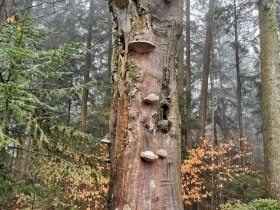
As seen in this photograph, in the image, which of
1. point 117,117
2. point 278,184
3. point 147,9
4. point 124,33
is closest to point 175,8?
point 147,9

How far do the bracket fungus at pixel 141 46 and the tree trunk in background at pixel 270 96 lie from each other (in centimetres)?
507

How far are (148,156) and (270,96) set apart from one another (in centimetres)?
540

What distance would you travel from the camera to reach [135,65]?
92.4 inches

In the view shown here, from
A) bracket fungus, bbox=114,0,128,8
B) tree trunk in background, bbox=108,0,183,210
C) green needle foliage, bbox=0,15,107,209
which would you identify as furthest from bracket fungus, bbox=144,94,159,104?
green needle foliage, bbox=0,15,107,209

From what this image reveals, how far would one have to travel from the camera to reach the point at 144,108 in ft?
7.36

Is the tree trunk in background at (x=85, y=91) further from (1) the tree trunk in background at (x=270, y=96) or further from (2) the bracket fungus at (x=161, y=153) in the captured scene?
(2) the bracket fungus at (x=161, y=153)

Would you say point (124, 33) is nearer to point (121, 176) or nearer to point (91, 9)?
point (121, 176)

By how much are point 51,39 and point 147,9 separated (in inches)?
766

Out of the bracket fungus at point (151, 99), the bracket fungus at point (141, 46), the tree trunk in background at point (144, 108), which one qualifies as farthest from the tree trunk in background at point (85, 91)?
the bracket fungus at point (151, 99)

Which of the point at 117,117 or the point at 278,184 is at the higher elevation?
the point at 117,117

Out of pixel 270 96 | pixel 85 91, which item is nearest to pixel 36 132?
pixel 270 96

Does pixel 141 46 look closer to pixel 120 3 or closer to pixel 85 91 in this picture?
pixel 120 3

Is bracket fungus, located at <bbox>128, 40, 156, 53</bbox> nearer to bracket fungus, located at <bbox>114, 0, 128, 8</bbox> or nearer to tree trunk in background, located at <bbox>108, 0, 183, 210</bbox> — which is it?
tree trunk in background, located at <bbox>108, 0, 183, 210</bbox>

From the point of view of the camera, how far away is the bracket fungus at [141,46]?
2285 millimetres
